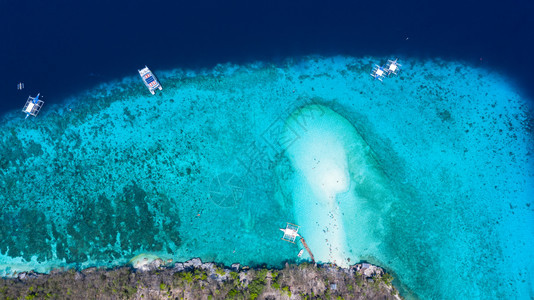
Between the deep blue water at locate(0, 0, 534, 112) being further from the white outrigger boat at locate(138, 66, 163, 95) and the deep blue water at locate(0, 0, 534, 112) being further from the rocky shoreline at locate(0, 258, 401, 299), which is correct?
the rocky shoreline at locate(0, 258, 401, 299)

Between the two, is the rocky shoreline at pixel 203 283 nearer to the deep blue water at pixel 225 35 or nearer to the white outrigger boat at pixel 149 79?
the white outrigger boat at pixel 149 79

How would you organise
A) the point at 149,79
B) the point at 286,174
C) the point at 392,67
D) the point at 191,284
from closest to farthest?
the point at 191,284
the point at 286,174
the point at 149,79
the point at 392,67

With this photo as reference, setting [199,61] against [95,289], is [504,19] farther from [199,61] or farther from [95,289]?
[95,289]

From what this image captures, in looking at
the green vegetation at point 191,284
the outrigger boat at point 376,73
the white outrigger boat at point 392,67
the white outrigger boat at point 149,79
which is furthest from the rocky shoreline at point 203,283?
the white outrigger boat at point 392,67

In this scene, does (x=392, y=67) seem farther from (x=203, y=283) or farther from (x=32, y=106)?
(x=32, y=106)

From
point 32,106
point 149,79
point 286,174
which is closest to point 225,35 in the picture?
point 149,79

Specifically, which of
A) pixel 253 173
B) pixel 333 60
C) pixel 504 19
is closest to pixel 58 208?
pixel 253 173
